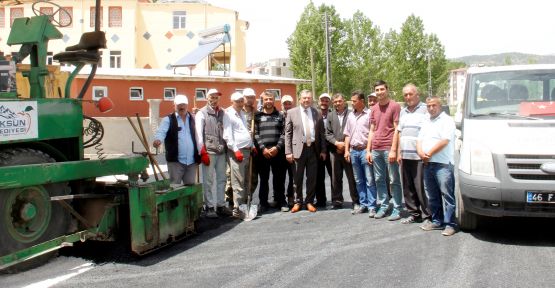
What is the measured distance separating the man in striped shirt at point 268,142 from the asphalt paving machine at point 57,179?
7.10 ft

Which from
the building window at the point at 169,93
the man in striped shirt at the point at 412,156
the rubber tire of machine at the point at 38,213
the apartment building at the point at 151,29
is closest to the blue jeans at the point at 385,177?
the man in striped shirt at the point at 412,156

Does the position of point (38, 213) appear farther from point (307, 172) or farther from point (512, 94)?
point (512, 94)

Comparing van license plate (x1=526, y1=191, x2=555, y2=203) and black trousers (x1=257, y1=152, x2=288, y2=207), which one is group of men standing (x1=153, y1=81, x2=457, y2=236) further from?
van license plate (x1=526, y1=191, x2=555, y2=203)

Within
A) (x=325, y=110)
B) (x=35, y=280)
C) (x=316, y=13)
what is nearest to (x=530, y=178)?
(x=325, y=110)

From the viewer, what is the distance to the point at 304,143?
26.3 ft

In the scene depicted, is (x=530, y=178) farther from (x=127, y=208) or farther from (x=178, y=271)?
(x=127, y=208)

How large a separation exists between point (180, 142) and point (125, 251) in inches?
72.6

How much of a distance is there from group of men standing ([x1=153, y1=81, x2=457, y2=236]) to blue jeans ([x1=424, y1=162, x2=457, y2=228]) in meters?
0.01

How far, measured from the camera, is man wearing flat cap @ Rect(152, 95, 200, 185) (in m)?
7.25

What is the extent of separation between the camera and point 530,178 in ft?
18.6

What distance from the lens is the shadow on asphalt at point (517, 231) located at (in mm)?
6039

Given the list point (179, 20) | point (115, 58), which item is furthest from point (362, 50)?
A: point (115, 58)

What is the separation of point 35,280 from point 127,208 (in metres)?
1.30

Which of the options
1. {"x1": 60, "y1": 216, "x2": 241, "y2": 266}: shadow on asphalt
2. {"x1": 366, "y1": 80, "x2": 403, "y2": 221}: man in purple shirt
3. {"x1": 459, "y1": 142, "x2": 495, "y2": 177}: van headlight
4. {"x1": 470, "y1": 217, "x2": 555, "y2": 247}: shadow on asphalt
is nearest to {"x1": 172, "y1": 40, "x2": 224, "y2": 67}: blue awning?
{"x1": 366, "y1": 80, "x2": 403, "y2": 221}: man in purple shirt
